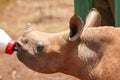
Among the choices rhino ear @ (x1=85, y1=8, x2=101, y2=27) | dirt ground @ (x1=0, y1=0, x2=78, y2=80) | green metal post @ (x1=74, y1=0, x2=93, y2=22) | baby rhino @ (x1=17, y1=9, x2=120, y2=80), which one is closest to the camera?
baby rhino @ (x1=17, y1=9, x2=120, y2=80)

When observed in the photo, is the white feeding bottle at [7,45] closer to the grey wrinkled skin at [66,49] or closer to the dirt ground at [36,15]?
the grey wrinkled skin at [66,49]

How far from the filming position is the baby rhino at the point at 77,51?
3.56 m

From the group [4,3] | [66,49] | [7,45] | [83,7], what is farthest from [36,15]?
[66,49]

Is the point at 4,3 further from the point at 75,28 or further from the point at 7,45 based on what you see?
the point at 75,28

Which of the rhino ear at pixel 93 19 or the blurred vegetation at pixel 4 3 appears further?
the blurred vegetation at pixel 4 3

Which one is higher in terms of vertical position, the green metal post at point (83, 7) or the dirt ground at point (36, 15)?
the green metal post at point (83, 7)

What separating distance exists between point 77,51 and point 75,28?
17cm

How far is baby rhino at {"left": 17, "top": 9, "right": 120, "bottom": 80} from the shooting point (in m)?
3.56

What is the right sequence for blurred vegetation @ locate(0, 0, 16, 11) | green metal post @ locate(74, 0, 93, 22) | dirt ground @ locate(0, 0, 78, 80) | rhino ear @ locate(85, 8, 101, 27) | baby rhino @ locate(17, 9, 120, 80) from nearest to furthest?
1. baby rhino @ locate(17, 9, 120, 80)
2. rhino ear @ locate(85, 8, 101, 27)
3. green metal post @ locate(74, 0, 93, 22)
4. dirt ground @ locate(0, 0, 78, 80)
5. blurred vegetation @ locate(0, 0, 16, 11)

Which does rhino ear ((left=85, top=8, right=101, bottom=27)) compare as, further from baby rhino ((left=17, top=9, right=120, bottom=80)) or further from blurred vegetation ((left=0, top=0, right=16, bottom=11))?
blurred vegetation ((left=0, top=0, right=16, bottom=11))

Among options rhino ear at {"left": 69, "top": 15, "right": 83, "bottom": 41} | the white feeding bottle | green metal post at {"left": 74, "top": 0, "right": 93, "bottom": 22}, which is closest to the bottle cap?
the white feeding bottle

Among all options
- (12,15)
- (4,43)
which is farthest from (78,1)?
(12,15)

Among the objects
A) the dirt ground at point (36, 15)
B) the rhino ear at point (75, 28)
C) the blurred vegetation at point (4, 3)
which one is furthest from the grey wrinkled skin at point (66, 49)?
the blurred vegetation at point (4, 3)

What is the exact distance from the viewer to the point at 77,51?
12.0 feet
